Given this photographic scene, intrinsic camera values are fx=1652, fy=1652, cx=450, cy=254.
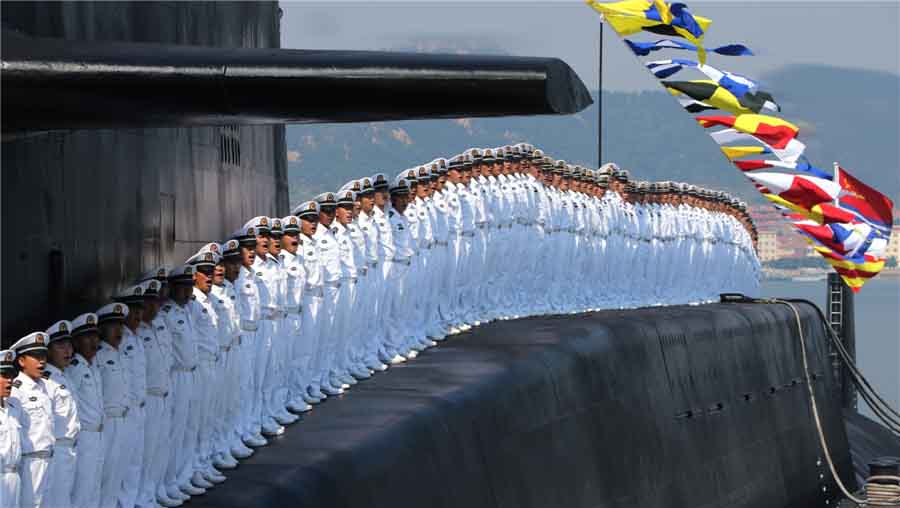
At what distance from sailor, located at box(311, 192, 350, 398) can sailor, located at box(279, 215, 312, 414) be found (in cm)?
24

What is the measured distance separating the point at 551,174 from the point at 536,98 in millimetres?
9790

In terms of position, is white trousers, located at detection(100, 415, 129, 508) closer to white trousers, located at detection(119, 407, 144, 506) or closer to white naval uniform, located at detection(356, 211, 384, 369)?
white trousers, located at detection(119, 407, 144, 506)

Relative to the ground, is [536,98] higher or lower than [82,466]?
higher

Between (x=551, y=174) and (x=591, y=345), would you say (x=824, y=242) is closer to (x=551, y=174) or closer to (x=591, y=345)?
(x=551, y=174)

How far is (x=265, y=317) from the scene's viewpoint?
8914mm

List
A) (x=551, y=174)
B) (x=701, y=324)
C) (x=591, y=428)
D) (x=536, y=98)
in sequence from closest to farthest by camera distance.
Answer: (x=536, y=98) → (x=591, y=428) → (x=551, y=174) → (x=701, y=324)

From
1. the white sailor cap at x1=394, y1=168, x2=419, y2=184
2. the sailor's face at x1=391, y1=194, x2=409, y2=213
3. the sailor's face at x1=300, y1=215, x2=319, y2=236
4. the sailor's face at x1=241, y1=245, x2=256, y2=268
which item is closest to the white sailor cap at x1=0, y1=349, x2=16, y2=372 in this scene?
the sailor's face at x1=241, y1=245, x2=256, y2=268

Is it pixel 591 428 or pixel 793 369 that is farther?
pixel 793 369

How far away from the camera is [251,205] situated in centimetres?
1122

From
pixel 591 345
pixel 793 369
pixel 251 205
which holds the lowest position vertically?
pixel 793 369

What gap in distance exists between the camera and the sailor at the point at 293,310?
365 inches

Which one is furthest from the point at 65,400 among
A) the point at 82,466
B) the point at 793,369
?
the point at 793,369

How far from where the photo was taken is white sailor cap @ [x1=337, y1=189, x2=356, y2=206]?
10492mm

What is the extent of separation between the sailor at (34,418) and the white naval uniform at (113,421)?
0.57m
